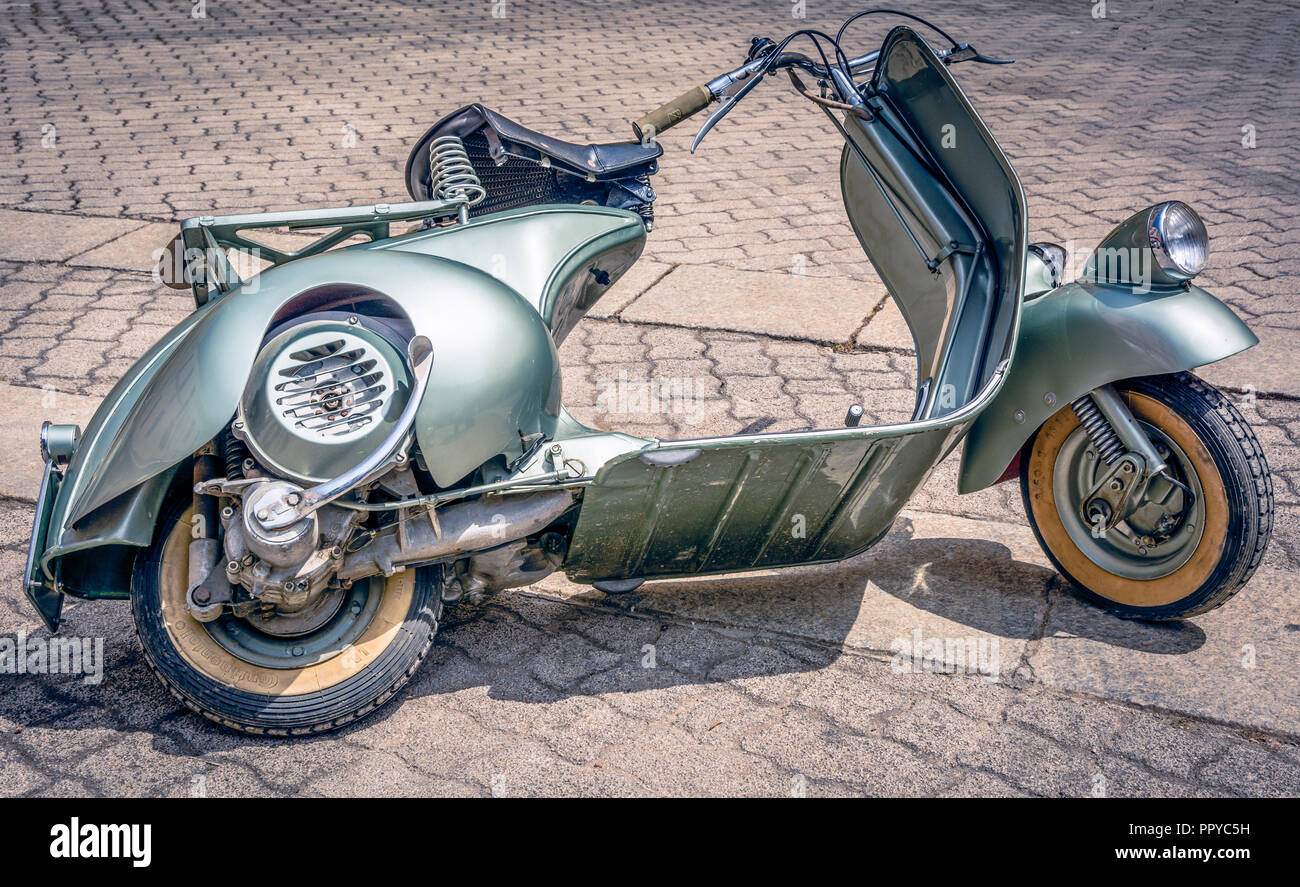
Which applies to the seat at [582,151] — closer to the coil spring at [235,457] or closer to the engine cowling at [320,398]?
the engine cowling at [320,398]

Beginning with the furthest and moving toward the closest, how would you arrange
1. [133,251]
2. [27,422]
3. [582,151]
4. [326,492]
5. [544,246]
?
[133,251] < [27,422] < [582,151] < [544,246] < [326,492]

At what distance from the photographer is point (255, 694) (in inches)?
95.5

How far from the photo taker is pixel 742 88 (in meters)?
3.04

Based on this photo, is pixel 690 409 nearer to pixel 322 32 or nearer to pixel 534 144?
pixel 534 144

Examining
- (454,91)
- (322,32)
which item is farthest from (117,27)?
(454,91)

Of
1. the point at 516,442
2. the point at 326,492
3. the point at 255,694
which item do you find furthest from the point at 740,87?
the point at 255,694

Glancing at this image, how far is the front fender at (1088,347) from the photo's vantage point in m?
2.65

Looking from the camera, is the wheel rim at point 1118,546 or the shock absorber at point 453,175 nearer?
the wheel rim at point 1118,546

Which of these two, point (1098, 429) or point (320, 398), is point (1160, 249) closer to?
point (1098, 429)

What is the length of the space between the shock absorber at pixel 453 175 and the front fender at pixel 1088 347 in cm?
135

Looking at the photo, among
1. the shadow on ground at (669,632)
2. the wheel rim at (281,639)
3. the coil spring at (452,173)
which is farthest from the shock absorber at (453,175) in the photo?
the shadow on ground at (669,632)

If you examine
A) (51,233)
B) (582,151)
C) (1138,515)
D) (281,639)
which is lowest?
(51,233)

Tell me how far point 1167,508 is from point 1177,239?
62 cm

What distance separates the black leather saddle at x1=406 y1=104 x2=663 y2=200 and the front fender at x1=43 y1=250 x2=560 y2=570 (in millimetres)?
616
